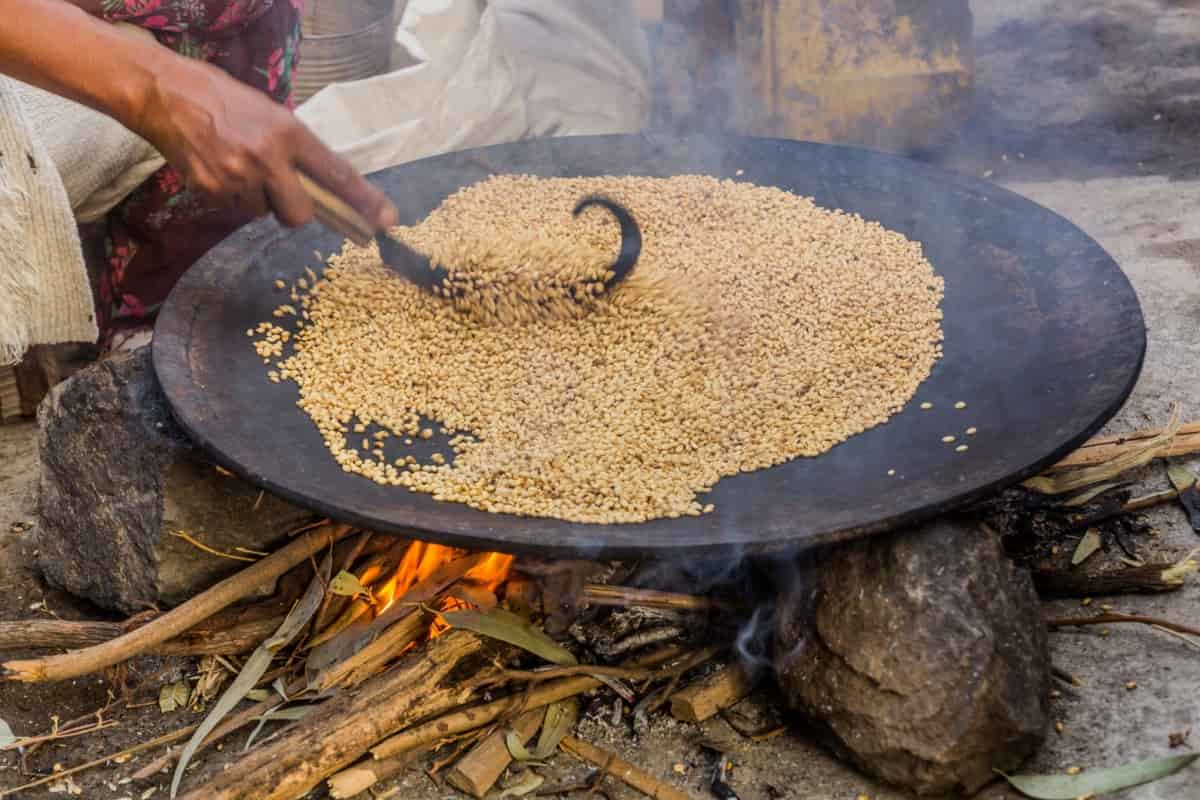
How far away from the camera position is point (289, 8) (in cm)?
321

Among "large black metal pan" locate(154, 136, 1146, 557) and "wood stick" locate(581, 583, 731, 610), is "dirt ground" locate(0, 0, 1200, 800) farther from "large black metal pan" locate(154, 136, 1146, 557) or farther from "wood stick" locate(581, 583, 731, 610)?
"large black metal pan" locate(154, 136, 1146, 557)

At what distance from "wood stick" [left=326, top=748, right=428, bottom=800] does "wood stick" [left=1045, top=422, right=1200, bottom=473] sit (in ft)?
4.46

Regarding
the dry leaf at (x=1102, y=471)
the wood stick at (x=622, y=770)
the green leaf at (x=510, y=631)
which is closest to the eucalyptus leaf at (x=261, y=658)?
the green leaf at (x=510, y=631)

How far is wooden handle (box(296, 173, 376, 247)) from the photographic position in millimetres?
2111

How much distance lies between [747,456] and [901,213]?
102cm

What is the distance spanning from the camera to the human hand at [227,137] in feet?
6.51

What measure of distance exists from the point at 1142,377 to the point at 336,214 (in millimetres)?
1889

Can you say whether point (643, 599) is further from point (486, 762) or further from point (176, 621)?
point (176, 621)

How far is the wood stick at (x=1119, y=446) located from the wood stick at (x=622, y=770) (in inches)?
40.7

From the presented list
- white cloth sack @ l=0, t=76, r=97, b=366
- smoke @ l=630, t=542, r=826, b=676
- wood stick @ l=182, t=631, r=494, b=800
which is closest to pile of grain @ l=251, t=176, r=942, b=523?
smoke @ l=630, t=542, r=826, b=676

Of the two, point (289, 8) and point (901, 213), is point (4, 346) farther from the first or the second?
point (901, 213)

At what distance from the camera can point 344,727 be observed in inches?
76.4

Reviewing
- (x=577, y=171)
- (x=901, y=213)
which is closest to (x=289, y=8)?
(x=577, y=171)

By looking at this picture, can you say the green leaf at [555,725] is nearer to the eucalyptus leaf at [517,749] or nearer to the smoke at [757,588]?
the eucalyptus leaf at [517,749]
